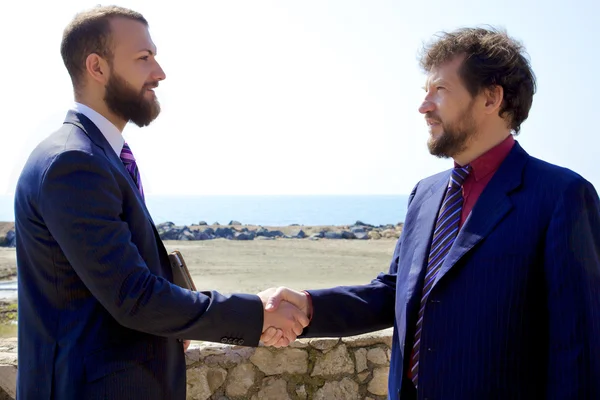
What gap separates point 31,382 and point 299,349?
201 cm

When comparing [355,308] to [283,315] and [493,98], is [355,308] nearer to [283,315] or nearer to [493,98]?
[283,315]

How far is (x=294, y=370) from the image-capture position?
3867 mm

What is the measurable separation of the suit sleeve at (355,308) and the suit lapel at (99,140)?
1.03 m

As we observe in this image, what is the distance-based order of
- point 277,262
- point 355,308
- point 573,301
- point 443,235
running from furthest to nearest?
point 277,262 < point 355,308 < point 443,235 < point 573,301

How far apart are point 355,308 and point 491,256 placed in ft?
3.06

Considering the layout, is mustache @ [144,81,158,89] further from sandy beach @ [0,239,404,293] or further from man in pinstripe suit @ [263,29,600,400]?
sandy beach @ [0,239,404,293]

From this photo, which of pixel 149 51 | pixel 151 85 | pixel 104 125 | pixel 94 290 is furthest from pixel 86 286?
pixel 149 51

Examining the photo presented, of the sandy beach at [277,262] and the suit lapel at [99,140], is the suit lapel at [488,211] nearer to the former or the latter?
the suit lapel at [99,140]

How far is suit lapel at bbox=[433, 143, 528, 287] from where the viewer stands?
2.21m

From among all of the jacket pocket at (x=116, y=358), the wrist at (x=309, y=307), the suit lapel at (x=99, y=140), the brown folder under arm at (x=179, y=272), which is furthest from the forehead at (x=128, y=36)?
the wrist at (x=309, y=307)

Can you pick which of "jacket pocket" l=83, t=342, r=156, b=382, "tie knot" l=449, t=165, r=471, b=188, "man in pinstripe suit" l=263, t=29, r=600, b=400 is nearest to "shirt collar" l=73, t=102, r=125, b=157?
"jacket pocket" l=83, t=342, r=156, b=382

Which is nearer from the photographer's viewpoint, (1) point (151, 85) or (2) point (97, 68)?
(2) point (97, 68)

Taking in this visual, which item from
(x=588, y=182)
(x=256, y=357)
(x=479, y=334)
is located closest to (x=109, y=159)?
(x=479, y=334)

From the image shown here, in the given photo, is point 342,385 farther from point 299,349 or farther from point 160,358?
point 160,358
